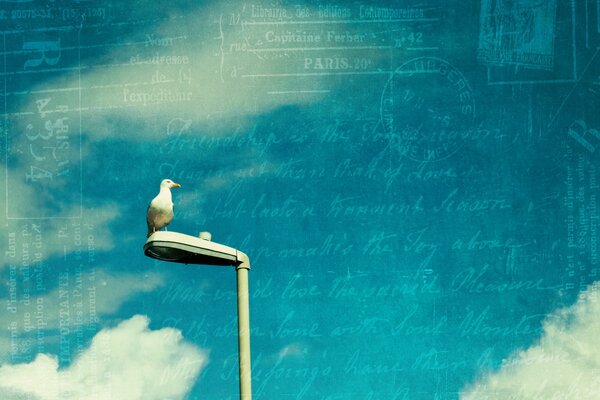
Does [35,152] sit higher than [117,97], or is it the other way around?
[117,97]

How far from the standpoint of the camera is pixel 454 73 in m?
8.52

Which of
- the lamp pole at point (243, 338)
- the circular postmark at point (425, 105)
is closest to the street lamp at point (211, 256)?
the lamp pole at point (243, 338)

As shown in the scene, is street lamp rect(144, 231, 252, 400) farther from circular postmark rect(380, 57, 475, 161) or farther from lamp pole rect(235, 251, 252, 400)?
circular postmark rect(380, 57, 475, 161)

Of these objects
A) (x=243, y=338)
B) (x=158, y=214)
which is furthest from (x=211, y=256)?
(x=158, y=214)

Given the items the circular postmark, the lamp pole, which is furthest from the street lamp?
the circular postmark

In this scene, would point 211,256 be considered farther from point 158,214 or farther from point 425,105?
point 425,105

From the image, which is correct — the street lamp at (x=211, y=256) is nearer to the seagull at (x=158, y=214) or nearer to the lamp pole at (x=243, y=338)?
the lamp pole at (x=243, y=338)

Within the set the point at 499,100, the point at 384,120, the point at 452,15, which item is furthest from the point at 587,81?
the point at 384,120

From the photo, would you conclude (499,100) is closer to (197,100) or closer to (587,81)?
(587,81)

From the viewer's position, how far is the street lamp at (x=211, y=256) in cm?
371

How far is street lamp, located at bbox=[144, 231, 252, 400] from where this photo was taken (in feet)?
12.2

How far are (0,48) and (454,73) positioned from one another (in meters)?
4.23

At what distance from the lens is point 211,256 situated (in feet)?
12.5

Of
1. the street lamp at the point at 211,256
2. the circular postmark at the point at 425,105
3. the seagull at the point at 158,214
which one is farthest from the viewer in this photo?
the circular postmark at the point at 425,105
